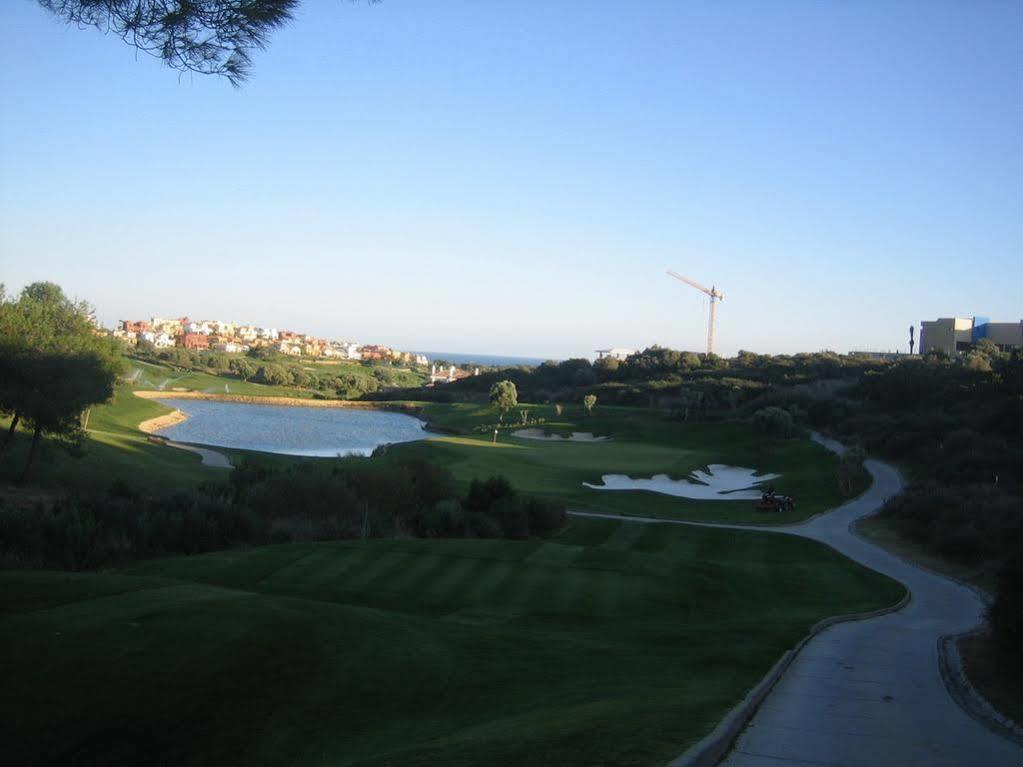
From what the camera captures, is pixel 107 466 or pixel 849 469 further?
pixel 849 469

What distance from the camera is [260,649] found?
9828 mm

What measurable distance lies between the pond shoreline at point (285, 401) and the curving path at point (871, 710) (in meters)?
88.6

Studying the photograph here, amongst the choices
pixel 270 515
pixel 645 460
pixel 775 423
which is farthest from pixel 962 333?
pixel 270 515

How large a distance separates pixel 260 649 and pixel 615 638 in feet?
17.6

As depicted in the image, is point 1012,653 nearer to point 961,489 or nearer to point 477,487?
point 477,487

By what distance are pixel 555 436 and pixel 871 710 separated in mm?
61301

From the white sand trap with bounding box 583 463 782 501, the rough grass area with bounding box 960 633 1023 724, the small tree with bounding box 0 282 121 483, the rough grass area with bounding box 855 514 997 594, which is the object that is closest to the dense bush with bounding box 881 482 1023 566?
the rough grass area with bounding box 855 514 997 594

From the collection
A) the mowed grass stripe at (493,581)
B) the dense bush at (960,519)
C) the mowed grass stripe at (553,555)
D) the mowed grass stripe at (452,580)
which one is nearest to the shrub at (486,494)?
the mowed grass stripe at (553,555)

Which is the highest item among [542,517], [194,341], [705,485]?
[194,341]

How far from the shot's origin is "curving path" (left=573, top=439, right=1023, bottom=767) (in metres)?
6.56

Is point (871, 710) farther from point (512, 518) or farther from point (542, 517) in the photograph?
point (542, 517)

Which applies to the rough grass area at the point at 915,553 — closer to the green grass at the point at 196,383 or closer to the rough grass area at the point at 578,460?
the rough grass area at the point at 578,460

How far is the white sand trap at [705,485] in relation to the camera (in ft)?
130

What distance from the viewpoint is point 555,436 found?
6950 centimetres
